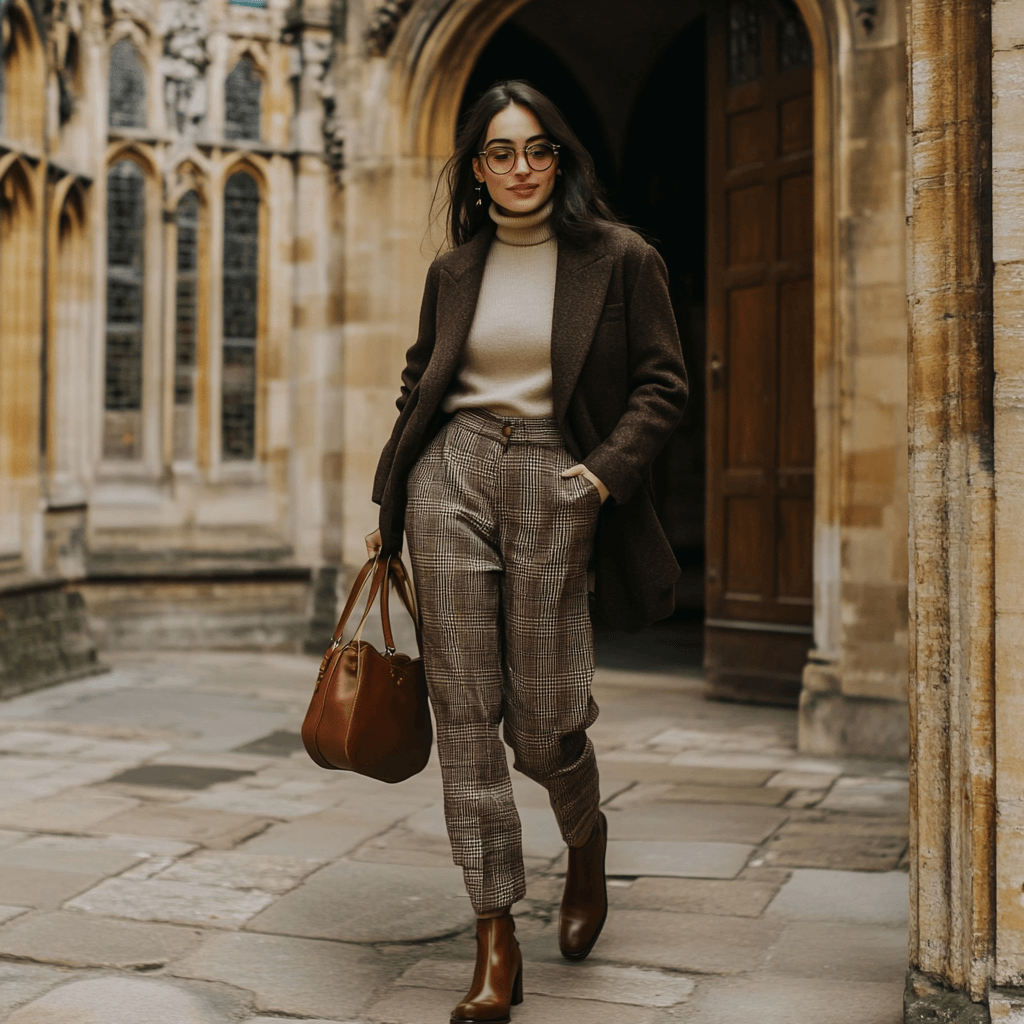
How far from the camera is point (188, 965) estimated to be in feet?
10.0

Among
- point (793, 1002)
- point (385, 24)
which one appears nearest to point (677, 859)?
point (793, 1002)

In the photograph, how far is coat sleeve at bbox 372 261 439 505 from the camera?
2984 mm

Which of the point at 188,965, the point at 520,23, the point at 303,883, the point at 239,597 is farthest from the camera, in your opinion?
the point at 520,23

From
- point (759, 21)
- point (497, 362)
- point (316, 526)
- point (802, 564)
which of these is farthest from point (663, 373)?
point (316, 526)

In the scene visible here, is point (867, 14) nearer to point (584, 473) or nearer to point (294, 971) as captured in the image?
point (584, 473)

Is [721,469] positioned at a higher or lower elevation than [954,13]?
lower

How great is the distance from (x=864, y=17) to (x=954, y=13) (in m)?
3.14

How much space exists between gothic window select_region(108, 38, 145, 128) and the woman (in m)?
5.64

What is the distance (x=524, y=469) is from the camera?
2.84 m

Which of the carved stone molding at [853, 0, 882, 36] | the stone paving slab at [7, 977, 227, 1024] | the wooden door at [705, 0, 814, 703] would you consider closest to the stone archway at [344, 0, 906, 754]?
the carved stone molding at [853, 0, 882, 36]

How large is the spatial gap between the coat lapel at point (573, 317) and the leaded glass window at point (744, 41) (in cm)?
399

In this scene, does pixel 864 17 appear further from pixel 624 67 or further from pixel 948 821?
pixel 624 67

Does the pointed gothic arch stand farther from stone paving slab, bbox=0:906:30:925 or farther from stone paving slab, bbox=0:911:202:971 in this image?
stone paving slab, bbox=0:911:202:971

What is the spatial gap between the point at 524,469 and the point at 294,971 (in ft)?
3.62
